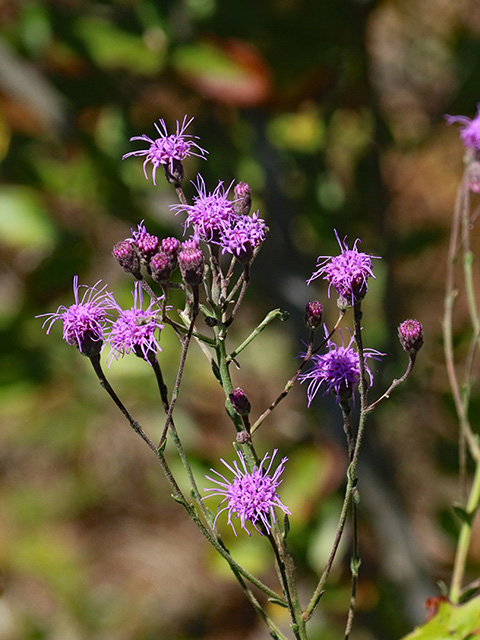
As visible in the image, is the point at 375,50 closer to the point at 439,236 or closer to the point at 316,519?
the point at 439,236

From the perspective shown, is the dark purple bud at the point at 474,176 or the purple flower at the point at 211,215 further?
the dark purple bud at the point at 474,176

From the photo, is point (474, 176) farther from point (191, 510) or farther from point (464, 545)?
point (191, 510)

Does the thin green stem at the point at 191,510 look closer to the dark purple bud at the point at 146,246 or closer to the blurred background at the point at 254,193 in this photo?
the dark purple bud at the point at 146,246

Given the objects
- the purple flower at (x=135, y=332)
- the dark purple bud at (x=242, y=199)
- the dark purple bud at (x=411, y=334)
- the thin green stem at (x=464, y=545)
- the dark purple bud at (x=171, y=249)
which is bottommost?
the thin green stem at (x=464, y=545)

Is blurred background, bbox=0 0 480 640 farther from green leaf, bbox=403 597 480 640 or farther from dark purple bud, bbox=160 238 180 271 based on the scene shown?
dark purple bud, bbox=160 238 180 271

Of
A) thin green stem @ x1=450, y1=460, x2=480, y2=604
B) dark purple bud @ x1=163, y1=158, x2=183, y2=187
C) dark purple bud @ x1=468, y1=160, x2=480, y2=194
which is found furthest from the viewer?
dark purple bud @ x1=468, y1=160, x2=480, y2=194

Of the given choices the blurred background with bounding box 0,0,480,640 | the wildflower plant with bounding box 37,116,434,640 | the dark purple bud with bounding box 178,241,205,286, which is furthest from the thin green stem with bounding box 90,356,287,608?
the blurred background with bounding box 0,0,480,640

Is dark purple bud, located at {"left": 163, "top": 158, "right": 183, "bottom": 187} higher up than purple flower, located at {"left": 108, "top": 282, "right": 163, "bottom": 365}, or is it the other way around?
dark purple bud, located at {"left": 163, "top": 158, "right": 183, "bottom": 187}

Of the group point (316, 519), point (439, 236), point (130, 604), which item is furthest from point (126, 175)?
point (130, 604)

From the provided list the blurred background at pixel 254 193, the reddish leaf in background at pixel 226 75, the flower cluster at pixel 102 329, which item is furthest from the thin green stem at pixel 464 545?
the reddish leaf in background at pixel 226 75
